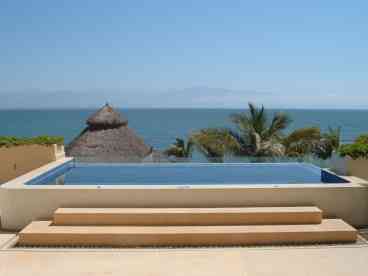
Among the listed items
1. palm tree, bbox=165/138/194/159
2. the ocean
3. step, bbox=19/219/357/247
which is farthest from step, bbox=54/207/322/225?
the ocean

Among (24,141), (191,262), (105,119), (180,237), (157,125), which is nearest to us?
(191,262)

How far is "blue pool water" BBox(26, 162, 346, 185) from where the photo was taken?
10258mm

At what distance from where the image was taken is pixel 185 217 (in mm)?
8117

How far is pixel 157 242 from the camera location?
760cm

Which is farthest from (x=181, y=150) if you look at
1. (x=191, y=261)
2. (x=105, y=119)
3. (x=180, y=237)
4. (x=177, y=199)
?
(x=191, y=261)

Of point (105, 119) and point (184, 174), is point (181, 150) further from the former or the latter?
point (184, 174)

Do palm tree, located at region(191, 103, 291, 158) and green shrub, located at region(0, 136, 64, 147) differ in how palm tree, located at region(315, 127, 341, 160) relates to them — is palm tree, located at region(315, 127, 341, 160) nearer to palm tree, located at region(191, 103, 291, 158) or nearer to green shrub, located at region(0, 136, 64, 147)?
palm tree, located at region(191, 103, 291, 158)

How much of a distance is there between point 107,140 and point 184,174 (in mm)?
6365

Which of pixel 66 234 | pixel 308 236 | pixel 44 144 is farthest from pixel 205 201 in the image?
pixel 44 144

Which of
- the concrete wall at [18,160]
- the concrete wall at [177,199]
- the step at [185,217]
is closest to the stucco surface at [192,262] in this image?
the step at [185,217]

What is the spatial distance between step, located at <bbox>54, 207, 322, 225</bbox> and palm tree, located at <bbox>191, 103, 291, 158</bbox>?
6.79 meters

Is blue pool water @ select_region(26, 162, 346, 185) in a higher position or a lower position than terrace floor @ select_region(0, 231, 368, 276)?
higher

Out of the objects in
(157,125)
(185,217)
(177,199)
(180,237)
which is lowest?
(157,125)

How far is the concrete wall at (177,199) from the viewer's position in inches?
333
